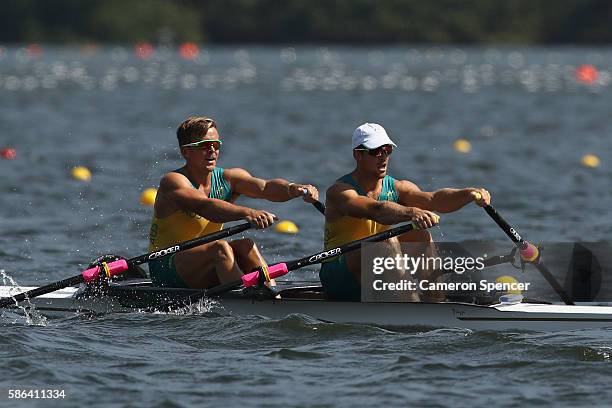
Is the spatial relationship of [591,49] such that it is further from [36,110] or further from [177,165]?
[177,165]

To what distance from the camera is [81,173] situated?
835 inches

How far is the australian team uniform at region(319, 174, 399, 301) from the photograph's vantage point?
419 inches

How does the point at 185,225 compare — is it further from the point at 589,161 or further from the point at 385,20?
the point at 385,20

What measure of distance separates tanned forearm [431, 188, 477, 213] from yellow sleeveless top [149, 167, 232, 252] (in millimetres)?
1724

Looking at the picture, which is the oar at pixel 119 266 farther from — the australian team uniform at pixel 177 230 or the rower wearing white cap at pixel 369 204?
the rower wearing white cap at pixel 369 204

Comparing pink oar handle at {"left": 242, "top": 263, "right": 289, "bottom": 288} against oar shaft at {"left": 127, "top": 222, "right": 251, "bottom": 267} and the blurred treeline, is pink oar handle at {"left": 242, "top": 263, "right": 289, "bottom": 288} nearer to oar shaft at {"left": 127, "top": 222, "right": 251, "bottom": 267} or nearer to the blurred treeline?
oar shaft at {"left": 127, "top": 222, "right": 251, "bottom": 267}

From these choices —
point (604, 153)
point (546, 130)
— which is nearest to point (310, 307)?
point (604, 153)

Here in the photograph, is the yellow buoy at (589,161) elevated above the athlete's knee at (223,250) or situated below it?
above

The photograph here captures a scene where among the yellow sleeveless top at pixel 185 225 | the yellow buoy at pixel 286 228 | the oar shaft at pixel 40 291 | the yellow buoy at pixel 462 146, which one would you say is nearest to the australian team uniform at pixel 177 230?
the yellow sleeveless top at pixel 185 225

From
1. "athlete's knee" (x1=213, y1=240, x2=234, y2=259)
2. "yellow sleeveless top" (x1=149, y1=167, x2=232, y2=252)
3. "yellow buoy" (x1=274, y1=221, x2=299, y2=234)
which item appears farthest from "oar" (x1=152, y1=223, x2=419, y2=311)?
"yellow buoy" (x1=274, y1=221, x2=299, y2=234)

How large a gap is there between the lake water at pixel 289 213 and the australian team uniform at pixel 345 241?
36 cm

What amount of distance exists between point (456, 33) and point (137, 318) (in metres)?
106

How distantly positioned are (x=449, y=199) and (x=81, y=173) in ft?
38.2

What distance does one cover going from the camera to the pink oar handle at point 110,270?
35.7ft
